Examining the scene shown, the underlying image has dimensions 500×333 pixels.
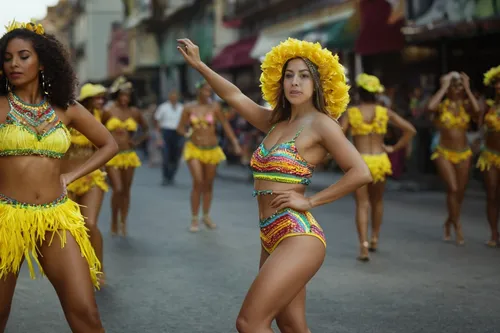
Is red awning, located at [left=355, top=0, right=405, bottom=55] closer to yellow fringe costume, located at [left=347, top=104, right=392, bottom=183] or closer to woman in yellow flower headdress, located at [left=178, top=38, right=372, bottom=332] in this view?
yellow fringe costume, located at [left=347, top=104, right=392, bottom=183]

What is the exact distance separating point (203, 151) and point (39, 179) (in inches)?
279

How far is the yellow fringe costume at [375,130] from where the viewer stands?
9078mm

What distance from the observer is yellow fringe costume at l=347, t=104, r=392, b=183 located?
9078 millimetres

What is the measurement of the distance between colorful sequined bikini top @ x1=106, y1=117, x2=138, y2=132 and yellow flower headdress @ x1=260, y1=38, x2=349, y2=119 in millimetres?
6213

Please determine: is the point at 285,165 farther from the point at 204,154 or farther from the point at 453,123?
the point at 204,154

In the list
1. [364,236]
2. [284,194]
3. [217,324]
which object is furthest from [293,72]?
[364,236]

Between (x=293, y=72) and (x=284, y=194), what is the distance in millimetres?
721

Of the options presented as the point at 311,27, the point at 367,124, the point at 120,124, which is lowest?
the point at 120,124

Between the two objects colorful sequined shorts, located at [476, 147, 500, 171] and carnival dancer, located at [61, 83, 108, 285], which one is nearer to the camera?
carnival dancer, located at [61, 83, 108, 285]

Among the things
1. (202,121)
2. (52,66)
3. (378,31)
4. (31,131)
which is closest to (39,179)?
(31,131)

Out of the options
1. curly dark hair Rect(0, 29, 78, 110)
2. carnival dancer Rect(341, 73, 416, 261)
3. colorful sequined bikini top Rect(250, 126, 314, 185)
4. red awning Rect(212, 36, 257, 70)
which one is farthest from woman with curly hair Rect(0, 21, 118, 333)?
red awning Rect(212, 36, 257, 70)

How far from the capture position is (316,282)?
7.52 m

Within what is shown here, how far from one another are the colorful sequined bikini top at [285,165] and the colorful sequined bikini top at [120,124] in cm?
651

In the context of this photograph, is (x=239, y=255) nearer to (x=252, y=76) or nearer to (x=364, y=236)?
(x=364, y=236)
